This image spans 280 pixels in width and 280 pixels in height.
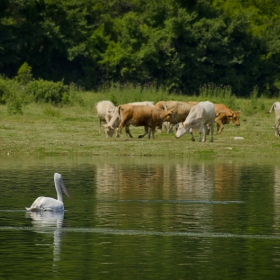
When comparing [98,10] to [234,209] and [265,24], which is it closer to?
[265,24]

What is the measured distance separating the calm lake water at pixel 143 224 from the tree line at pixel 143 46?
105 ft

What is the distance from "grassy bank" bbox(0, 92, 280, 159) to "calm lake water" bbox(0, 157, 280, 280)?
11.9 feet

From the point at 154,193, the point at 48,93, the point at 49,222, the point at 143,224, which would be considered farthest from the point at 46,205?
the point at 48,93

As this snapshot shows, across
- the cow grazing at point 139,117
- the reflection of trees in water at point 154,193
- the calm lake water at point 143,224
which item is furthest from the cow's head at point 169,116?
the calm lake water at point 143,224

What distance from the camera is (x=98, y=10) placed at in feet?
201

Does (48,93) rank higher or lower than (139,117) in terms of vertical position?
higher

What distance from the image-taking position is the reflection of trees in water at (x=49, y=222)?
1335cm

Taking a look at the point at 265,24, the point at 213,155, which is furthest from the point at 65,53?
the point at 213,155

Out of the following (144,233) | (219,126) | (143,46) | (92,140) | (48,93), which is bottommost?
(144,233)

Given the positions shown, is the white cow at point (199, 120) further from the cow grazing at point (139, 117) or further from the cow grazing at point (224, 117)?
the cow grazing at point (224, 117)

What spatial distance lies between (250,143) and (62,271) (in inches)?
736

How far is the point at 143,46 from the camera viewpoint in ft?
188

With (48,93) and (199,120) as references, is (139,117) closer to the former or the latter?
(199,120)

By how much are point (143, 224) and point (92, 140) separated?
14.9 m
